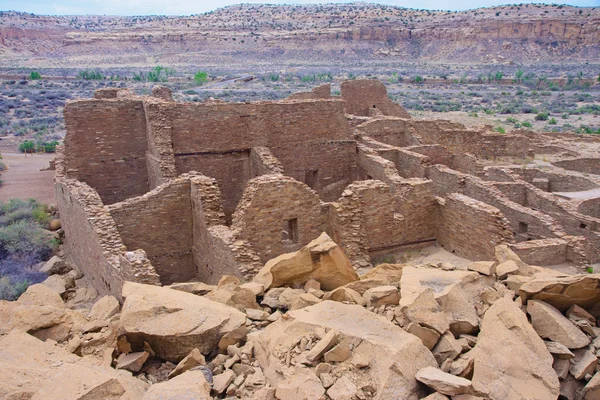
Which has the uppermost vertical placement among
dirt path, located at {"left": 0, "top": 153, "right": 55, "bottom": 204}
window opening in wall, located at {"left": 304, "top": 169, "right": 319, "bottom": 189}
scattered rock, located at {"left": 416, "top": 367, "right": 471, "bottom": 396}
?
scattered rock, located at {"left": 416, "top": 367, "right": 471, "bottom": 396}

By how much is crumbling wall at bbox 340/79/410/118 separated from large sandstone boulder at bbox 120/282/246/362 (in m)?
19.1

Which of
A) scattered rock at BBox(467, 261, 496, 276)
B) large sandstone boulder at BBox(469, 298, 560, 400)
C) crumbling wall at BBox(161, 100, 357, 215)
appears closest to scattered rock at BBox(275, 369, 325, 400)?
large sandstone boulder at BBox(469, 298, 560, 400)

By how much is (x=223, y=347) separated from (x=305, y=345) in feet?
3.47

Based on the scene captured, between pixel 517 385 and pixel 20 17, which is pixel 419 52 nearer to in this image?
pixel 20 17

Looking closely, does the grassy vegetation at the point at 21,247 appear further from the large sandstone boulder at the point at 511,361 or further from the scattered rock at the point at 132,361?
the large sandstone boulder at the point at 511,361

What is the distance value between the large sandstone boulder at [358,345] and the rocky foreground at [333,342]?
12 mm

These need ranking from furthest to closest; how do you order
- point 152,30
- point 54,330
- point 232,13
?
point 232,13 < point 152,30 < point 54,330

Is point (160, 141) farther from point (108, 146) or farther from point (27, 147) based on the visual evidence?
point (27, 147)

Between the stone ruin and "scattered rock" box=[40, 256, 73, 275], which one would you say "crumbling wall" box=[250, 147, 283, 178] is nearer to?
the stone ruin

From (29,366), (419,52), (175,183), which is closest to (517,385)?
(29,366)

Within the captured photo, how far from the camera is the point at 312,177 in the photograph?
16.5 m

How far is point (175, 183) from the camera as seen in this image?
11906 mm

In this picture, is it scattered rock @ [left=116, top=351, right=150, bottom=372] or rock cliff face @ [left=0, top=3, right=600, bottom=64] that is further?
rock cliff face @ [left=0, top=3, right=600, bottom=64]

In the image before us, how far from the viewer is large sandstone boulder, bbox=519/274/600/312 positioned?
609 cm
